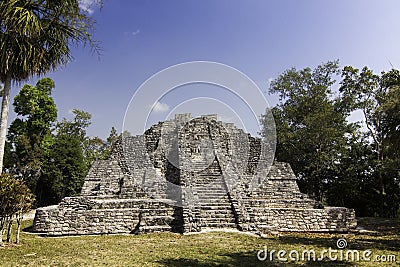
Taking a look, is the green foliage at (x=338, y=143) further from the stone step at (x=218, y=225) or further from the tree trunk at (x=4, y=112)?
the tree trunk at (x=4, y=112)

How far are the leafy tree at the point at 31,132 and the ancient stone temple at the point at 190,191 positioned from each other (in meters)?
8.39

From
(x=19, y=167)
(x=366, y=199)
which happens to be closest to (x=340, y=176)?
(x=366, y=199)

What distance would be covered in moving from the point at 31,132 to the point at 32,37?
18.6 metres

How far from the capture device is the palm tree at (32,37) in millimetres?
6680

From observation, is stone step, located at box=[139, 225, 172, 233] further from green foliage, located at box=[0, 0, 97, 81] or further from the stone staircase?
green foliage, located at box=[0, 0, 97, 81]

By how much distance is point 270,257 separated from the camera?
6336 millimetres

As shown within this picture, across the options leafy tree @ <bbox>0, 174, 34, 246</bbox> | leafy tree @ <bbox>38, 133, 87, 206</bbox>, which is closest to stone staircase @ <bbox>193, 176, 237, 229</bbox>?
leafy tree @ <bbox>0, 174, 34, 246</bbox>

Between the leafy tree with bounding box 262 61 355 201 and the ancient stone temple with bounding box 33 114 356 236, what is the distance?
11.1 ft

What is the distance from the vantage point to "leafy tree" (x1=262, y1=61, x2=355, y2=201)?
1962 cm

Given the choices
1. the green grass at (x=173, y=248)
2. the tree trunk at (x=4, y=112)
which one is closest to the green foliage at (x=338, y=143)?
the green grass at (x=173, y=248)

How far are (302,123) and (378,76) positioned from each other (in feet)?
18.3

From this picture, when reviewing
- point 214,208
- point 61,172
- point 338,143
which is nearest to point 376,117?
point 338,143

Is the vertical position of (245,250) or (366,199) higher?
(366,199)

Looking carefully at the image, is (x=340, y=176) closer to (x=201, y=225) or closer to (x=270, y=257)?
(x=201, y=225)
